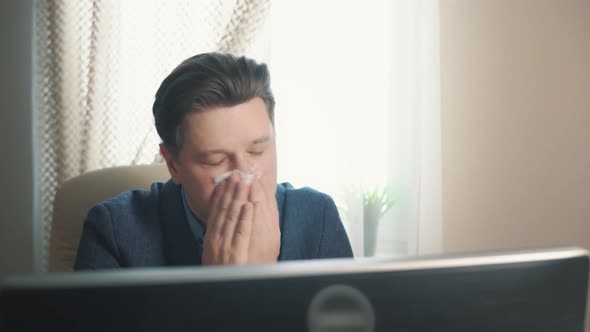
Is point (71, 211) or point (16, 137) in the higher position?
point (16, 137)

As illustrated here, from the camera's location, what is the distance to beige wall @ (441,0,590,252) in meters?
2.16

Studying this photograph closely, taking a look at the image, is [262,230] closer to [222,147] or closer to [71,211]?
[222,147]

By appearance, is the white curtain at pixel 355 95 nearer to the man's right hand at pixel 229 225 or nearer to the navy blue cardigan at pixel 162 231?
the navy blue cardigan at pixel 162 231

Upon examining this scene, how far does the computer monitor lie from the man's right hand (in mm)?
688

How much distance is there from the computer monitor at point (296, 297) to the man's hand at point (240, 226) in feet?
2.26

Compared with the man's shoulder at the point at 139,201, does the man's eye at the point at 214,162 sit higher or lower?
higher

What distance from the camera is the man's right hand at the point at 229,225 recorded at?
1.06m

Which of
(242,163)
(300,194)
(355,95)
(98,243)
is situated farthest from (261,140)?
(355,95)

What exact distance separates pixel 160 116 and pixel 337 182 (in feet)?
3.36

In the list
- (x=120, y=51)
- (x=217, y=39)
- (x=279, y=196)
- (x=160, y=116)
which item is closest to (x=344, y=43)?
(x=217, y=39)

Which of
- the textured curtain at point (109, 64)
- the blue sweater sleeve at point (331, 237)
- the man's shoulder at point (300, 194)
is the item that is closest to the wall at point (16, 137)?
the textured curtain at point (109, 64)

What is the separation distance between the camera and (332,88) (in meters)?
2.07

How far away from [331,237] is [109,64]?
1.00 metres

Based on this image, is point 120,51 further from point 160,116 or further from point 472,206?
point 472,206
